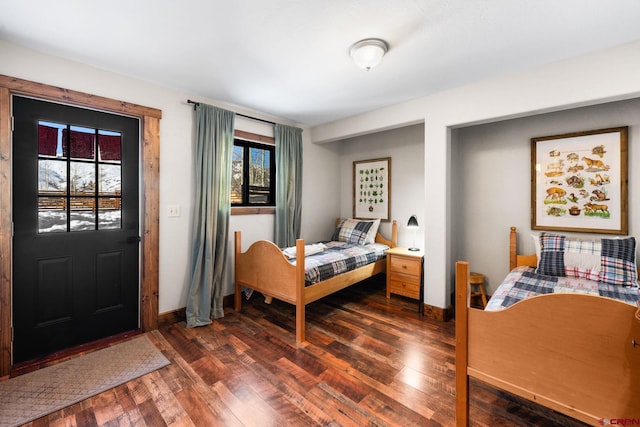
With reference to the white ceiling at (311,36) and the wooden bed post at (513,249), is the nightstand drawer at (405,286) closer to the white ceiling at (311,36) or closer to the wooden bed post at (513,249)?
the wooden bed post at (513,249)

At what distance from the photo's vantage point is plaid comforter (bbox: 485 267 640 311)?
192 cm

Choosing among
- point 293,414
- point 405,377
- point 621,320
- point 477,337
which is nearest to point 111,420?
point 293,414

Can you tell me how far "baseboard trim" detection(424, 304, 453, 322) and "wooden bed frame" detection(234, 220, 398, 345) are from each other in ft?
2.51

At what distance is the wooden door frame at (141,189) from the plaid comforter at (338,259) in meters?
1.37

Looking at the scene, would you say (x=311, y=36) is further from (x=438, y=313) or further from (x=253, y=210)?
(x=438, y=313)

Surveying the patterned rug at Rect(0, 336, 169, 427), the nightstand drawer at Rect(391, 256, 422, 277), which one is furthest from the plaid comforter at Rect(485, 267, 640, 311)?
the patterned rug at Rect(0, 336, 169, 427)

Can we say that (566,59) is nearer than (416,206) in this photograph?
Yes

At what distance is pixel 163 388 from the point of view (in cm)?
185

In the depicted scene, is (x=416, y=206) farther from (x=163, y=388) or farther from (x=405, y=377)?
(x=163, y=388)

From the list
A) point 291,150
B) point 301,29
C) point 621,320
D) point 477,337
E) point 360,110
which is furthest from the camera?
point 291,150

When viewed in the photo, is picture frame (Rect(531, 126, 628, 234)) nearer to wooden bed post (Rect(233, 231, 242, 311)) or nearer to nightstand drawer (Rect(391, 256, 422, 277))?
nightstand drawer (Rect(391, 256, 422, 277))

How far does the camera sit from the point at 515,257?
2965 mm

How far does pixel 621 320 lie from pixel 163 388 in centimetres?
246

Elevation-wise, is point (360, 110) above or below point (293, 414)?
above
